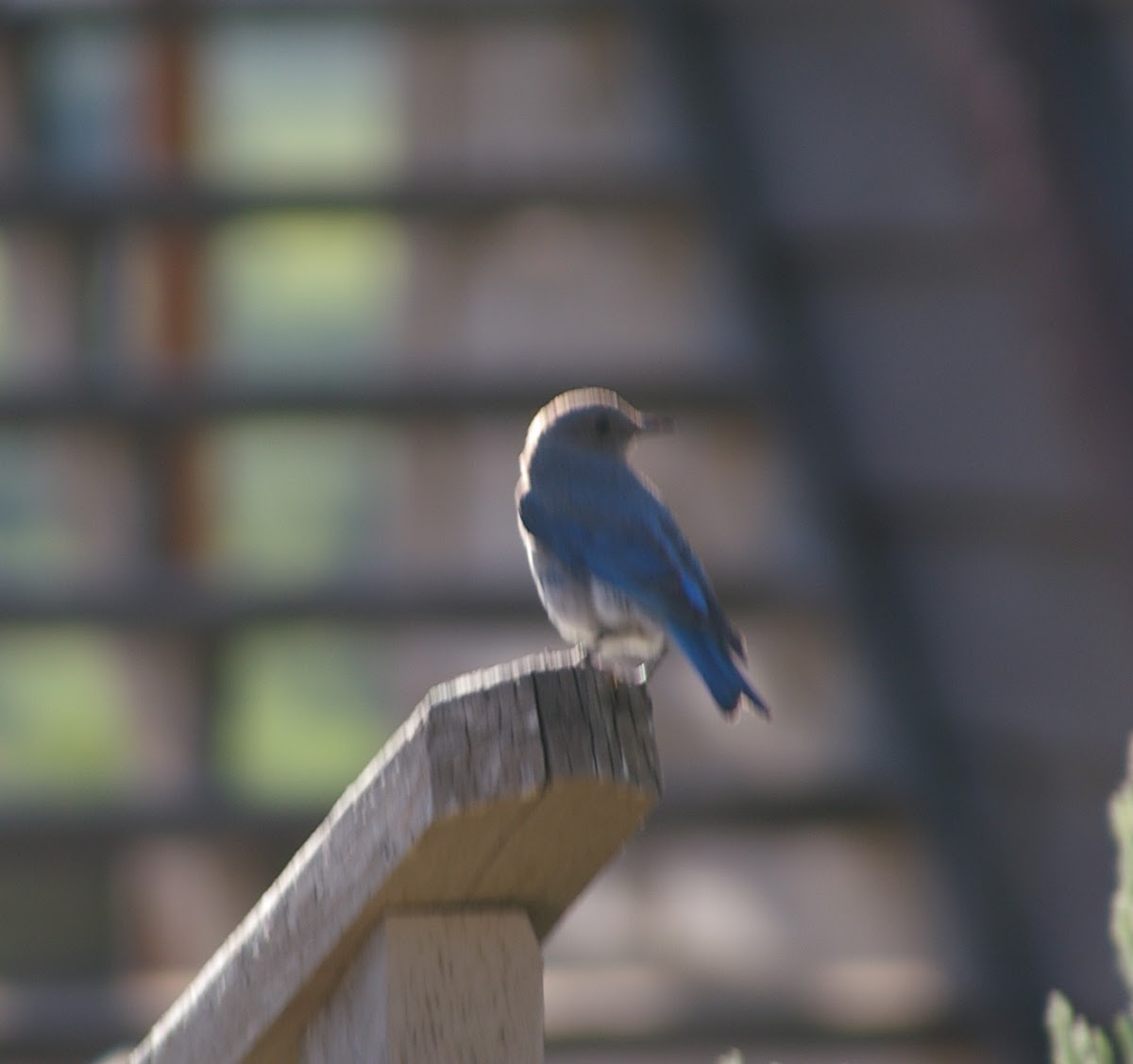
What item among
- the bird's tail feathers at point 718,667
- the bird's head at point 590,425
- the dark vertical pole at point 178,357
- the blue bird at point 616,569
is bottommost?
the bird's tail feathers at point 718,667

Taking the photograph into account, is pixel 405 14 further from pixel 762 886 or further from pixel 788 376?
pixel 762 886

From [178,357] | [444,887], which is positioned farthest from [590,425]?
[178,357]

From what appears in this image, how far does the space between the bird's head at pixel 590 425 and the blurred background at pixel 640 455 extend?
115cm

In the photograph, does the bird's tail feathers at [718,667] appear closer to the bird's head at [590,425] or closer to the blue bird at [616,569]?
the blue bird at [616,569]

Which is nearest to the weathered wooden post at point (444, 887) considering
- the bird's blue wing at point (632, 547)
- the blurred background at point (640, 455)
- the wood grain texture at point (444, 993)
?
the wood grain texture at point (444, 993)

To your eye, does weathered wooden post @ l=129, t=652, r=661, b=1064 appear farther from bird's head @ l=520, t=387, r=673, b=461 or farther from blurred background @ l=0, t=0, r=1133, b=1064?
blurred background @ l=0, t=0, r=1133, b=1064

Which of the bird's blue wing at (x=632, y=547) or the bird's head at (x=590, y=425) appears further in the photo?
the bird's head at (x=590, y=425)

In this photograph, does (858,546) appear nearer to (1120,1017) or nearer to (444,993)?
(1120,1017)

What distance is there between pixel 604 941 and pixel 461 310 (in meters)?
1.43

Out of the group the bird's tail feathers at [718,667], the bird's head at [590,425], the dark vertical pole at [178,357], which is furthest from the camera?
the dark vertical pole at [178,357]

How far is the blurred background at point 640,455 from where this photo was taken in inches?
149

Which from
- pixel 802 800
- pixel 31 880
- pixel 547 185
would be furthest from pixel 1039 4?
pixel 31 880

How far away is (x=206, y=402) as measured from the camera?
13.5 ft

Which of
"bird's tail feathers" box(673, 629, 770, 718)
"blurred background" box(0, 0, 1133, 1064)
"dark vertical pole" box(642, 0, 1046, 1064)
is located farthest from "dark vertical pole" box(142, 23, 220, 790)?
"bird's tail feathers" box(673, 629, 770, 718)
